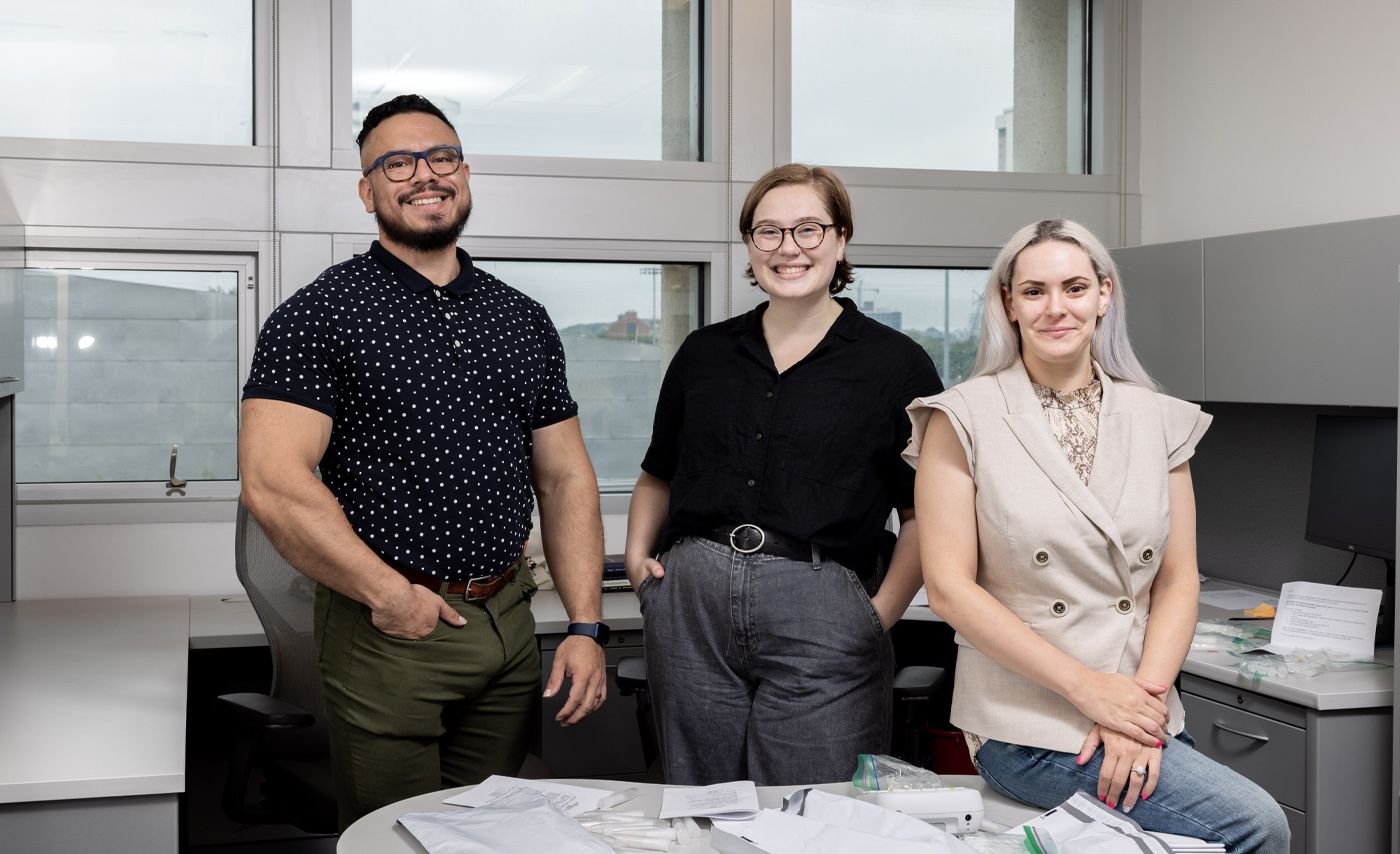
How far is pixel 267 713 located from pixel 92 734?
44 centimetres

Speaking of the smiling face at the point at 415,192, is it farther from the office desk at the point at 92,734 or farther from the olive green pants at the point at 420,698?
the office desk at the point at 92,734

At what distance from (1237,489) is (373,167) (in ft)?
8.74

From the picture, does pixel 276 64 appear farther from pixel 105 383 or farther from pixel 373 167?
pixel 373 167

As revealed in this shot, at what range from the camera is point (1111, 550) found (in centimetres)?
173

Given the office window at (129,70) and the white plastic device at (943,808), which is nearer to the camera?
the white plastic device at (943,808)

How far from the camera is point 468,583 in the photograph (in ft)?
6.97

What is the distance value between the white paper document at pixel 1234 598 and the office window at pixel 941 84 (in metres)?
1.55

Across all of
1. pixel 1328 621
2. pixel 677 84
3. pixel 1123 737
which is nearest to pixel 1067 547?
pixel 1123 737

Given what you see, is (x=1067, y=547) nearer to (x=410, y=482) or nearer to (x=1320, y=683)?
(x=410, y=482)

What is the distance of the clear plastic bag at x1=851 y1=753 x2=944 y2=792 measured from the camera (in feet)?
5.42

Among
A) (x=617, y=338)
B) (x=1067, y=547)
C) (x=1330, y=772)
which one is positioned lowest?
(x=1330, y=772)

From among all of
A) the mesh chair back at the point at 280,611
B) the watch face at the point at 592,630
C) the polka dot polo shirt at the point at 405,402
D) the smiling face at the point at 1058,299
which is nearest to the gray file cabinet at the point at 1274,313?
the smiling face at the point at 1058,299

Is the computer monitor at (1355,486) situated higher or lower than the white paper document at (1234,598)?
higher

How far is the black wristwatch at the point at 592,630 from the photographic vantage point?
89.0 inches
